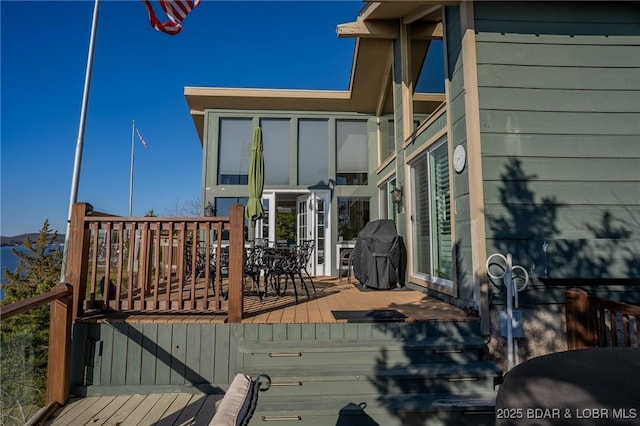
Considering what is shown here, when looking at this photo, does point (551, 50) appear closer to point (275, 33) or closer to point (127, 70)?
point (275, 33)

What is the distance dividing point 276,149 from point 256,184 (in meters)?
1.98

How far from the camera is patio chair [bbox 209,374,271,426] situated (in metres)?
1.19

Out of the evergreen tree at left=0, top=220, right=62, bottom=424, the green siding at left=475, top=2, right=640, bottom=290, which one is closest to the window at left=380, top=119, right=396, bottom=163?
the green siding at left=475, top=2, right=640, bottom=290

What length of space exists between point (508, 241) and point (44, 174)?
1711cm

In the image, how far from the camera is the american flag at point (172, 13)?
4980mm

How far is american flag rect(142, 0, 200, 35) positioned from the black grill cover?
4.45 m

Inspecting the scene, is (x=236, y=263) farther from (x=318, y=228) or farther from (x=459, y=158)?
(x=318, y=228)

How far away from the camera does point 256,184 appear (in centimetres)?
553

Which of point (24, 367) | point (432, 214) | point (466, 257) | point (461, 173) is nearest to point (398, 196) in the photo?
point (432, 214)

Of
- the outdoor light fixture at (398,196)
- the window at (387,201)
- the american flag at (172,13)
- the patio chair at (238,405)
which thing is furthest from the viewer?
the window at (387,201)

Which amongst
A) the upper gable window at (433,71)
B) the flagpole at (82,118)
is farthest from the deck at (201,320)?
the flagpole at (82,118)

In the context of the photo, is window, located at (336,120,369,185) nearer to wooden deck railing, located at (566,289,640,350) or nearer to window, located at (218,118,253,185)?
window, located at (218,118,253,185)

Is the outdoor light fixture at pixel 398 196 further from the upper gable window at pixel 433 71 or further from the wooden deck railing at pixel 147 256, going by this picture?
the wooden deck railing at pixel 147 256

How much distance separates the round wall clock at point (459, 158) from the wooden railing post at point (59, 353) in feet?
12.7
